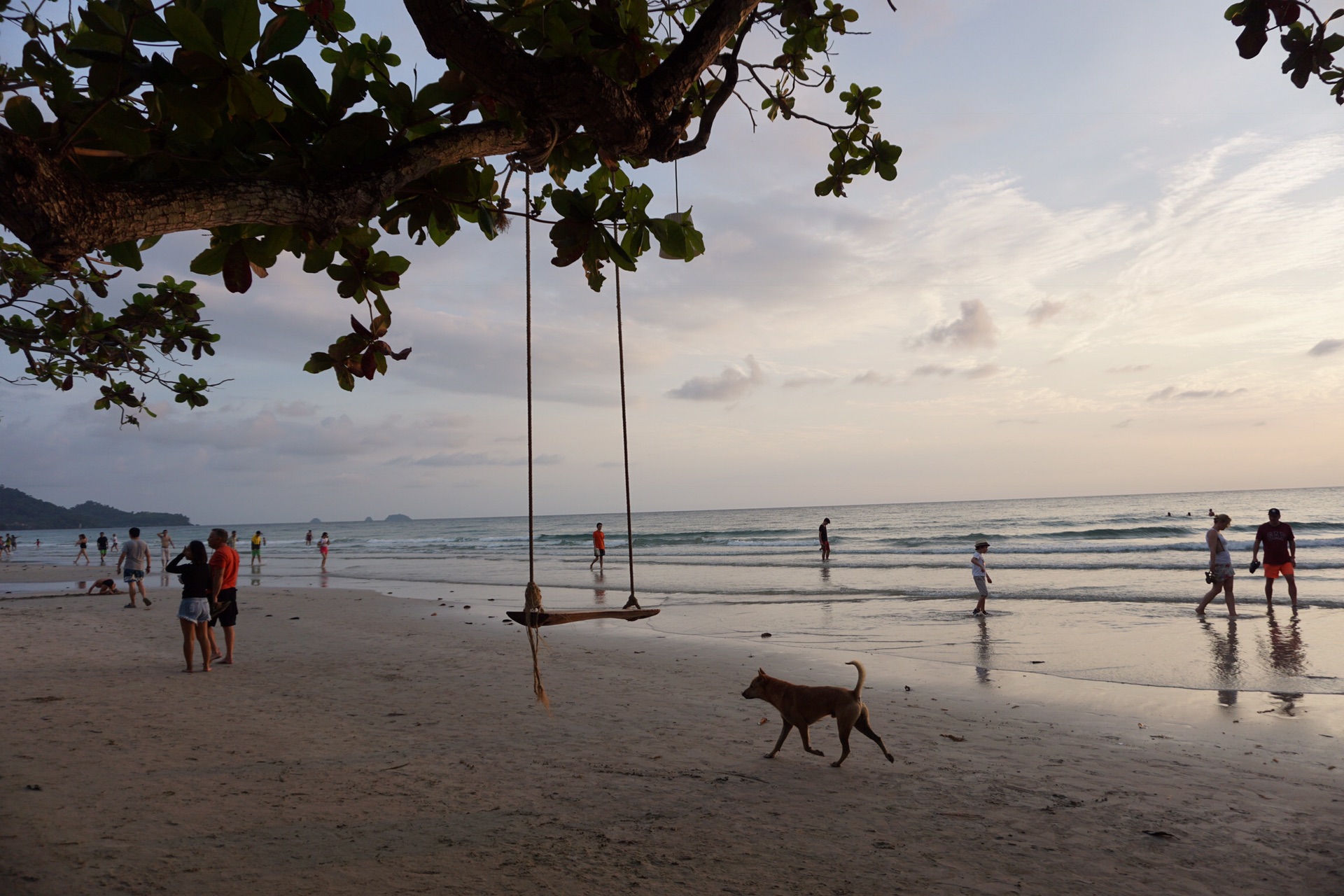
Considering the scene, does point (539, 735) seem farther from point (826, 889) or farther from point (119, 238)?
point (119, 238)

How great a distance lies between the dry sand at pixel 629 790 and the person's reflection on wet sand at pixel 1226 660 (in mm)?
466

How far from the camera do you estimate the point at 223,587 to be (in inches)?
308

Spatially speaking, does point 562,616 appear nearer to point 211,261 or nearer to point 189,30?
point 211,261

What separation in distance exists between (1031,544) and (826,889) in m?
32.1

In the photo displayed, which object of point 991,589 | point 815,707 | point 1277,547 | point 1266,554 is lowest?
point 991,589

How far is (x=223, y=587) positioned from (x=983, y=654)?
368 inches

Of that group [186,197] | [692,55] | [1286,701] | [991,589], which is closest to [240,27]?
[186,197]

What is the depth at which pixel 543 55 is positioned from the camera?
223cm

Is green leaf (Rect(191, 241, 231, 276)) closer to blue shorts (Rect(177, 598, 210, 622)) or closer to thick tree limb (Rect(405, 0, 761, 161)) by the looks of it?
thick tree limb (Rect(405, 0, 761, 161))

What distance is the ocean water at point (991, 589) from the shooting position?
8922 mm

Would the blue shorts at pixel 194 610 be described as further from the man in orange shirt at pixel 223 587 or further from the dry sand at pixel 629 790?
the dry sand at pixel 629 790

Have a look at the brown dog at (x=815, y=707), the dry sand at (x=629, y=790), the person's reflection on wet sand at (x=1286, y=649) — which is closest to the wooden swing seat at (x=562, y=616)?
the dry sand at (x=629, y=790)

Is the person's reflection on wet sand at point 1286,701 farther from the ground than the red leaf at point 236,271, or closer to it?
closer to it

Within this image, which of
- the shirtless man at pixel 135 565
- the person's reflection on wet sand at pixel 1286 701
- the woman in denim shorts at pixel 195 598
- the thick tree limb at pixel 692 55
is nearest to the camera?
the thick tree limb at pixel 692 55
